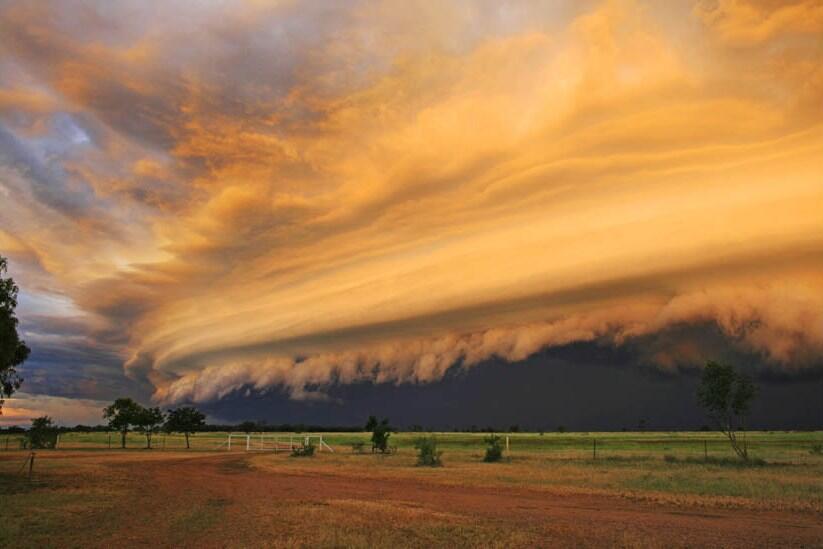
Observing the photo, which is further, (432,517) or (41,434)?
(41,434)

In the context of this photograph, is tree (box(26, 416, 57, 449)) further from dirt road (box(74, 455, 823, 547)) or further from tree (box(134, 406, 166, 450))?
dirt road (box(74, 455, 823, 547))

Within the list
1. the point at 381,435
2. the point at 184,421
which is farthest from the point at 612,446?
the point at 184,421

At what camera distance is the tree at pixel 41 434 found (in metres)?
86.9

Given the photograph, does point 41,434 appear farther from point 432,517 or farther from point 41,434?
point 432,517

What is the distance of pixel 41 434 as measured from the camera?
3447 inches

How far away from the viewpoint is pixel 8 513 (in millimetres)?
22219

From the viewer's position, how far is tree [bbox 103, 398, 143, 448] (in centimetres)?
9862

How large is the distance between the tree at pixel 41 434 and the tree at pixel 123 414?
28.3ft

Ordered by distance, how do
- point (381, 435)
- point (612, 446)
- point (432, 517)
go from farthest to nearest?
1. point (612, 446)
2. point (381, 435)
3. point (432, 517)

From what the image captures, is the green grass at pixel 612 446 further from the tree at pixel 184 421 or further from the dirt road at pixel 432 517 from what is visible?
the dirt road at pixel 432 517

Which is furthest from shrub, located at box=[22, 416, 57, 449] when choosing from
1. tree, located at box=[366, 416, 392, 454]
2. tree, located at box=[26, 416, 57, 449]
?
tree, located at box=[366, 416, 392, 454]

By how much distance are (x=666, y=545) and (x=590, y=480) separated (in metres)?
20.9

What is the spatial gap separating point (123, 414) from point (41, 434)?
42.6ft

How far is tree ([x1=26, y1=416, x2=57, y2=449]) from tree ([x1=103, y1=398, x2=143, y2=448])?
8.62m
